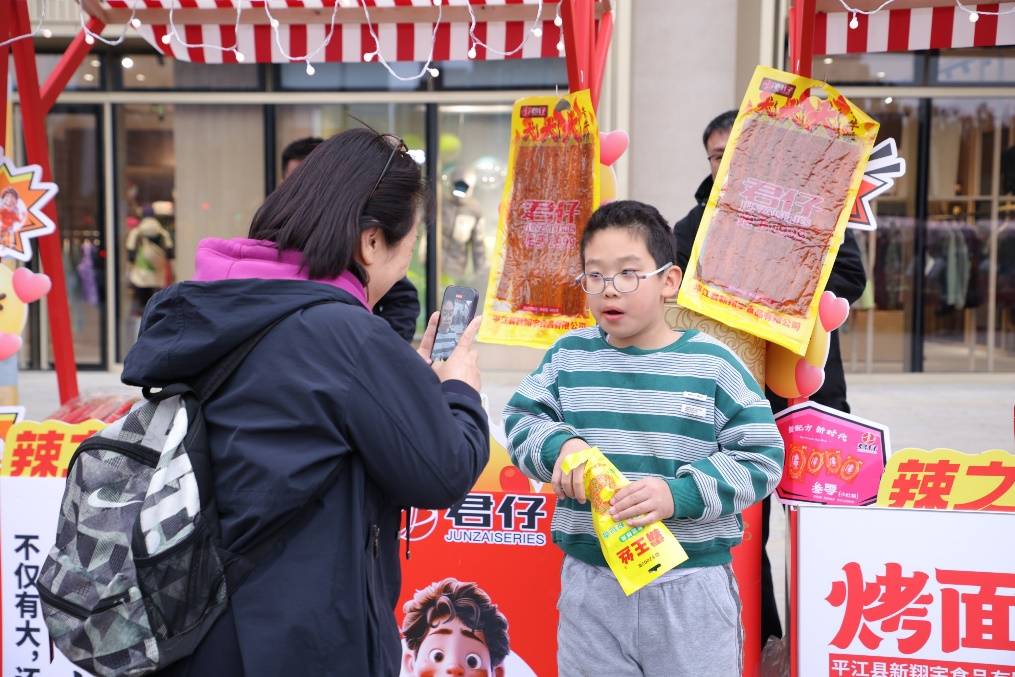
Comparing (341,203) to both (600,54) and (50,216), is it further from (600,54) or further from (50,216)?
(50,216)

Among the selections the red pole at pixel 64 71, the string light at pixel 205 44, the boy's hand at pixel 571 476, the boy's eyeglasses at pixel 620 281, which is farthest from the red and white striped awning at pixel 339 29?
the boy's hand at pixel 571 476

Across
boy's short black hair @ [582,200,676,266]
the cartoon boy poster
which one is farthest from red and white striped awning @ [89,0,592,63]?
the cartoon boy poster

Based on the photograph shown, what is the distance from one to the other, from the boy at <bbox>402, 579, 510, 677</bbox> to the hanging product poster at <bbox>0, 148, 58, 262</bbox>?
6.53 feet

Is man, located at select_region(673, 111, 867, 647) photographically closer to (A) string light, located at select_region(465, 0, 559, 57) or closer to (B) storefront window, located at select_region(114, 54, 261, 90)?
(A) string light, located at select_region(465, 0, 559, 57)

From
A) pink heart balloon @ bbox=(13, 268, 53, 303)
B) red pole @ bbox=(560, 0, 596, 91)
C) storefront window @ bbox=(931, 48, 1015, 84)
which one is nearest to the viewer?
red pole @ bbox=(560, 0, 596, 91)

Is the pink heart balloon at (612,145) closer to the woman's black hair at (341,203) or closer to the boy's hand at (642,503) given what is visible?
the boy's hand at (642,503)

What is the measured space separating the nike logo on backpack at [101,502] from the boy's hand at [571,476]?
86cm

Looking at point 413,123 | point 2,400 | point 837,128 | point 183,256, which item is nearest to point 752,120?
point 837,128

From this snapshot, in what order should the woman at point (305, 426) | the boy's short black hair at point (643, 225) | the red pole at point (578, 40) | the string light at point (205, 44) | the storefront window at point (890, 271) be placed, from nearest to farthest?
1. the woman at point (305, 426)
2. the boy's short black hair at point (643, 225)
3. the red pole at point (578, 40)
4. the string light at point (205, 44)
5. the storefront window at point (890, 271)

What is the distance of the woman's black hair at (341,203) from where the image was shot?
1.50 meters

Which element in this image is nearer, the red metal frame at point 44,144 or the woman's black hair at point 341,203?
the woman's black hair at point 341,203

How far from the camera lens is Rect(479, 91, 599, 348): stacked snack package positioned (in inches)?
121

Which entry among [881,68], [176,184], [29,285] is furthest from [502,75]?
[29,285]

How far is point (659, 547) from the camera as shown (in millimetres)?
1926
